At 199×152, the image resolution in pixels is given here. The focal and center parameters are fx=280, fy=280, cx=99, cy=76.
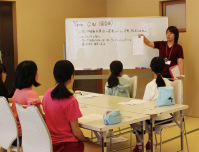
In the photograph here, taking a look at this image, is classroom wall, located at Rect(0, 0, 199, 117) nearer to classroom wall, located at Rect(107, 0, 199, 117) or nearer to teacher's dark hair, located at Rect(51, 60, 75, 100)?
classroom wall, located at Rect(107, 0, 199, 117)

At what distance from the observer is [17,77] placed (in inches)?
96.3

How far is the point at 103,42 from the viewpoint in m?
5.04

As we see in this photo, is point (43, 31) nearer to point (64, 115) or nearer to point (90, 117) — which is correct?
point (90, 117)

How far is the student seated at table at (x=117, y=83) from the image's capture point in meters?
3.51

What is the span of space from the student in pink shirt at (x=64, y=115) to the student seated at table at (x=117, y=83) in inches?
54.3

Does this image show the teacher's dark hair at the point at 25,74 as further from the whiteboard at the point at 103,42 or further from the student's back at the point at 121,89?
the whiteboard at the point at 103,42

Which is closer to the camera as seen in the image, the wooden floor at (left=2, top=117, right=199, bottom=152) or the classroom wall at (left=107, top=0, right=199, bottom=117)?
the wooden floor at (left=2, top=117, right=199, bottom=152)

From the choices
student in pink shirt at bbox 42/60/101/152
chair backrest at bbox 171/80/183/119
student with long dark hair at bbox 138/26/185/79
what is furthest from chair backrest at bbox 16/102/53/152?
student with long dark hair at bbox 138/26/185/79

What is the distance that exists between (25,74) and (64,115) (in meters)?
0.58

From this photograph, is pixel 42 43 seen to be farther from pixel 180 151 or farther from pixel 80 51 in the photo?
pixel 180 151

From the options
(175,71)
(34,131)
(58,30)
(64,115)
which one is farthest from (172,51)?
(34,131)

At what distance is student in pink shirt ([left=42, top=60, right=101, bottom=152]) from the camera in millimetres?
2113

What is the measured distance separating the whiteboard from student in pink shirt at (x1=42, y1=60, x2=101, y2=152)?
2879 millimetres

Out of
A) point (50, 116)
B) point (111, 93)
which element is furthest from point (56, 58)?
point (50, 116)
